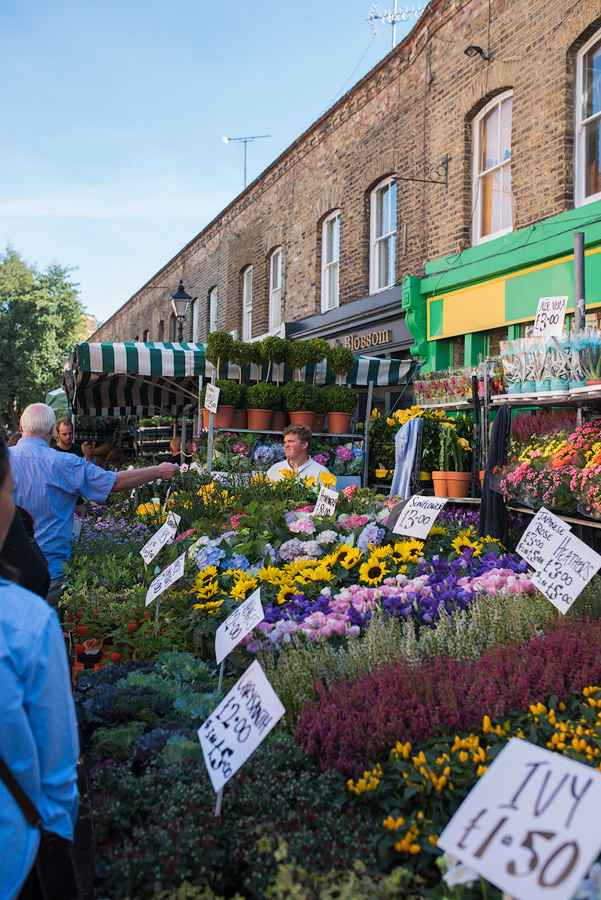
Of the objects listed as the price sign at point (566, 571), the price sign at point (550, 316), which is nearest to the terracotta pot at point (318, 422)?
the price sign at point (550, 316)

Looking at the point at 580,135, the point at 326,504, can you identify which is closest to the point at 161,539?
the point at 326,504

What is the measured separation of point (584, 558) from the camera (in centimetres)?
242

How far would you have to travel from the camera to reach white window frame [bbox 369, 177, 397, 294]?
1100cm

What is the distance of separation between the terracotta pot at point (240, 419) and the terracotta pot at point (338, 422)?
1119mm

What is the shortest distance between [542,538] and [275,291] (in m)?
13.5

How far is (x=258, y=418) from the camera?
24.7ft

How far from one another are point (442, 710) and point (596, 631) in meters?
0.75

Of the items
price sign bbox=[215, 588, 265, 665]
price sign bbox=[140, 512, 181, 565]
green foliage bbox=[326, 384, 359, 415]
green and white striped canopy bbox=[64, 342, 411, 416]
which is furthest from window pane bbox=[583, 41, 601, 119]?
price sign bbox=[215, 588, 265, 665]

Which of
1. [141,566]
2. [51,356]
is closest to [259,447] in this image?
[141,566]

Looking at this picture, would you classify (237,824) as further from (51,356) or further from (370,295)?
(51,356)

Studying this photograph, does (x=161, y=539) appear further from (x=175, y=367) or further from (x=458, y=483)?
(x=175, y=367)

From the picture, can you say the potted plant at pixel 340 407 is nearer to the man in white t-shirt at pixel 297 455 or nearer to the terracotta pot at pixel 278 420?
the terracotta pot at pixel 278 420

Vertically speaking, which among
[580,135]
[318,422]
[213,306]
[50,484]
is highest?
[213,306]

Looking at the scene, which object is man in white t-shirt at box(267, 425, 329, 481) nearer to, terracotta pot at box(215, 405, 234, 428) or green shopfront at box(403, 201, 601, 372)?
terracotta pot at box(215, 405, 234, 428)
